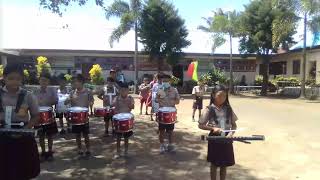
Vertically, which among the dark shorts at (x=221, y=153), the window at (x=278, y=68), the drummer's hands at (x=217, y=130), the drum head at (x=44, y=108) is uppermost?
the window at (x=278, y=68)

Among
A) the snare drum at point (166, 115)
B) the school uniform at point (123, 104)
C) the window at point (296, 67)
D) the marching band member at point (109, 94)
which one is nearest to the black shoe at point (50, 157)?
the school uniform at point (123, 104)

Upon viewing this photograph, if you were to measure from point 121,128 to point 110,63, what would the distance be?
3163 centimetres

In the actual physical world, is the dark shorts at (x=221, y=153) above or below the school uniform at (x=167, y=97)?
below

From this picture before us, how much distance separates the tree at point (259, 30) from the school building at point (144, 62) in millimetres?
1794

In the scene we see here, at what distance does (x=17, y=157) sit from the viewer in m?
5.30

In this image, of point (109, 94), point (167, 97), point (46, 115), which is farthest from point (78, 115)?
point (109, 94)

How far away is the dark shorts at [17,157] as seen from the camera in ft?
17.2

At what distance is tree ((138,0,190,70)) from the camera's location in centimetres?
3628

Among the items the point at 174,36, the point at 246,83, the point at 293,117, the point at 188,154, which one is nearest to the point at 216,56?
the point at 246,83

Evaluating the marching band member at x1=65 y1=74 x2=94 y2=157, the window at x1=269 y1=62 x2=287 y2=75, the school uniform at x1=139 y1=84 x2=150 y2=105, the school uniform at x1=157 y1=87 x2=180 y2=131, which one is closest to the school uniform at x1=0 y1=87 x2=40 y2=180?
the marching band member at x1=65 y1=74 x2=94 y2=157

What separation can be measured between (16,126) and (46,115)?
161 inches

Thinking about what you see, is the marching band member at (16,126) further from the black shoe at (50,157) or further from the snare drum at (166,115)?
the snare drum at (166,115)

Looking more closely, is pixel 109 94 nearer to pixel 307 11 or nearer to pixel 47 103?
pixel 47 103

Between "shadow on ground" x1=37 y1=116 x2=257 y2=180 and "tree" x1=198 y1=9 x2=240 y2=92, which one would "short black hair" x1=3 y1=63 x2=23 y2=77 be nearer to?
"shadow on ground" x1=37 y1=116 x2=257 y2=180
